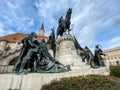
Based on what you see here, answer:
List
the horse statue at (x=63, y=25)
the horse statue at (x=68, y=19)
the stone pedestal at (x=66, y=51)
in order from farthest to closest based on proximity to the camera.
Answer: the horse statue at (x=68, y=19) → the horse statue at (x=63, y=25) → the stone pedestal at (x=66, y=51)

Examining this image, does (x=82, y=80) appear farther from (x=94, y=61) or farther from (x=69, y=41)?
(x=69, y=41)

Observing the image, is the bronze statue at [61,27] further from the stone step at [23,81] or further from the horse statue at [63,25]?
the stone step at [23,81]

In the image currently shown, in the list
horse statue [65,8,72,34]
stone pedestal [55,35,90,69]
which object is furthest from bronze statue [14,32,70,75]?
horse statue [65,8,72,34]

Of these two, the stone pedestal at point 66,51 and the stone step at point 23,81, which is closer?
the stone step at point 23,81

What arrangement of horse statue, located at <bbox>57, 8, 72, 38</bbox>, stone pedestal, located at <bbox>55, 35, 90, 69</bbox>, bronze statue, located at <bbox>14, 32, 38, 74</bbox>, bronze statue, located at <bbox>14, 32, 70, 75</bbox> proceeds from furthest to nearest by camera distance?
horse statue, located at <bbox>57, 8, 72, 38</bbox>
stone pedestal, located at <bbox>55, 35, 90, 69</bbox>
bronze statue, located at <bbox>14, 32, 70, 75</bbox>
bronze statue, located at <bbox>14, 32, 38, 74</bbox>

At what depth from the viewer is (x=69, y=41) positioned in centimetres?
2038

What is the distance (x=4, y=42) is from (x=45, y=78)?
143 ft

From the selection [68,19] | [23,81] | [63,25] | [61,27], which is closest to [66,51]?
[61,27]

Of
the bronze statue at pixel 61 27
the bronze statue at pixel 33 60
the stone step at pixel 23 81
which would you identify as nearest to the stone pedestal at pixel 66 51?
the bronze statue at pixel 61 27

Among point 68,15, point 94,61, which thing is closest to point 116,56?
point 68,15

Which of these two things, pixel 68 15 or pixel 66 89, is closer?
pixel 66 89

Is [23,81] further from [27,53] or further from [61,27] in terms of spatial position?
[61,27]

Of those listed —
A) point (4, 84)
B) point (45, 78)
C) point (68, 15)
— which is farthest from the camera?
point (68, 15)

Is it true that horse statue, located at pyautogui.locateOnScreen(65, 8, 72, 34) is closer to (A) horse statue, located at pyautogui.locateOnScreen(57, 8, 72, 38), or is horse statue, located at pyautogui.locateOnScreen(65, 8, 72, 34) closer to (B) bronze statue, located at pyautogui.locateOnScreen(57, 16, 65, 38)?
(A) horse statue, located at pyautogui.locateOnScreen(57, 8, 72, 38)
